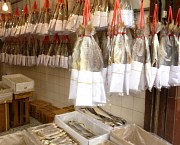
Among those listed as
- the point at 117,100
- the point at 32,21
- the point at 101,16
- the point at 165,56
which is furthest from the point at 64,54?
the point at 165,56

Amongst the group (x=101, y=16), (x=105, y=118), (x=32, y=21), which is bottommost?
(x=105, y=118)

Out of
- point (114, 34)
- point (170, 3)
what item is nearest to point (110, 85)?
point (114, 34)

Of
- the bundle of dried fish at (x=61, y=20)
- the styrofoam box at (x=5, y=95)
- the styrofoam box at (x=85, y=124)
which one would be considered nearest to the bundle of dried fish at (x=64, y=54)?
the bundle of dried fish at (x=61, y=20)

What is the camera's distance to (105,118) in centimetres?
225

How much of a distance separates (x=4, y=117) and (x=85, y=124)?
174 centimetres

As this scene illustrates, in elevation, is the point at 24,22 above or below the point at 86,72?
above

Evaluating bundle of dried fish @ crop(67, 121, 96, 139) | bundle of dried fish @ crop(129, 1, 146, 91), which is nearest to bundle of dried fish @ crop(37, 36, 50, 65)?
bundle of dried fish @ crop(67, 121, 96, 139)

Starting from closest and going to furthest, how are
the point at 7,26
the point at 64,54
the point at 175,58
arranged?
the point at 175,58 → the point at 64,54 → the point at 7,26

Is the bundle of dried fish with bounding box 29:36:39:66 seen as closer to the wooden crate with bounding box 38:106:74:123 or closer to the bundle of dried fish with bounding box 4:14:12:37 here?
the bundle of dried fish with bounding box 4:14:12:37

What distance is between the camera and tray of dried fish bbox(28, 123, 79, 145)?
73.8 inches

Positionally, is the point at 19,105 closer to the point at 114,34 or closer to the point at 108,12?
the point at 108,12

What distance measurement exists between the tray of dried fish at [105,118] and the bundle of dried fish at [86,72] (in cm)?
85

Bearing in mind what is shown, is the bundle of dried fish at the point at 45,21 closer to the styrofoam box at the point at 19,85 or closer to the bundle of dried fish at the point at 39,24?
the bundle of dried fish at the point at 39,24

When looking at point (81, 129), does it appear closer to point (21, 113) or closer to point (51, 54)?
point (51, 54)
